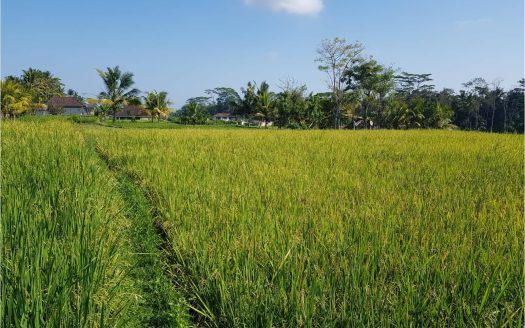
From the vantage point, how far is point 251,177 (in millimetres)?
5027

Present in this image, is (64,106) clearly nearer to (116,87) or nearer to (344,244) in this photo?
(116,87)

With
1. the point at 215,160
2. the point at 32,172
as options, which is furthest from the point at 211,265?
the point at 215,160

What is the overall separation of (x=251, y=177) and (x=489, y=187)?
9.50ft

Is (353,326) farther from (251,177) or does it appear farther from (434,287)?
(251,177)

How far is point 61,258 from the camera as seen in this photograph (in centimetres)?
182

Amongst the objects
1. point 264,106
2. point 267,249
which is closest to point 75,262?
point 267,249

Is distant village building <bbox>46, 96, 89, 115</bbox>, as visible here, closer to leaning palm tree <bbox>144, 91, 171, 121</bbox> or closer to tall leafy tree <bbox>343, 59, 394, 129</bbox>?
leaning palm tree <bbox>144, 91, 171, 121</bbox>

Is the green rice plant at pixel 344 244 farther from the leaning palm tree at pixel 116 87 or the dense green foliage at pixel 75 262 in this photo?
the leaning palm tree at pixel 116 87

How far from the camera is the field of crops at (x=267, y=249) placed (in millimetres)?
1729

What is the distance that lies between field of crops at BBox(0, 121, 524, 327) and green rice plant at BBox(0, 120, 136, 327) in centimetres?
1

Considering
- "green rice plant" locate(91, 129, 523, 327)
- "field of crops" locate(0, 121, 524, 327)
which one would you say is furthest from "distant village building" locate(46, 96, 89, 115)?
"green rice plant" locate(91, 129, 523, 327)

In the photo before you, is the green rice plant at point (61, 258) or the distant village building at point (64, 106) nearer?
the green rice plant at point (61, 258)

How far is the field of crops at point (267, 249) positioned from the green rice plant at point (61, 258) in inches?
0.5

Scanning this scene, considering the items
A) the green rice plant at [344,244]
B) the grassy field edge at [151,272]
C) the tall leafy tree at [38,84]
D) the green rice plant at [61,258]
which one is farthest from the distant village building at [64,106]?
the grassy field edge at [151,272]
